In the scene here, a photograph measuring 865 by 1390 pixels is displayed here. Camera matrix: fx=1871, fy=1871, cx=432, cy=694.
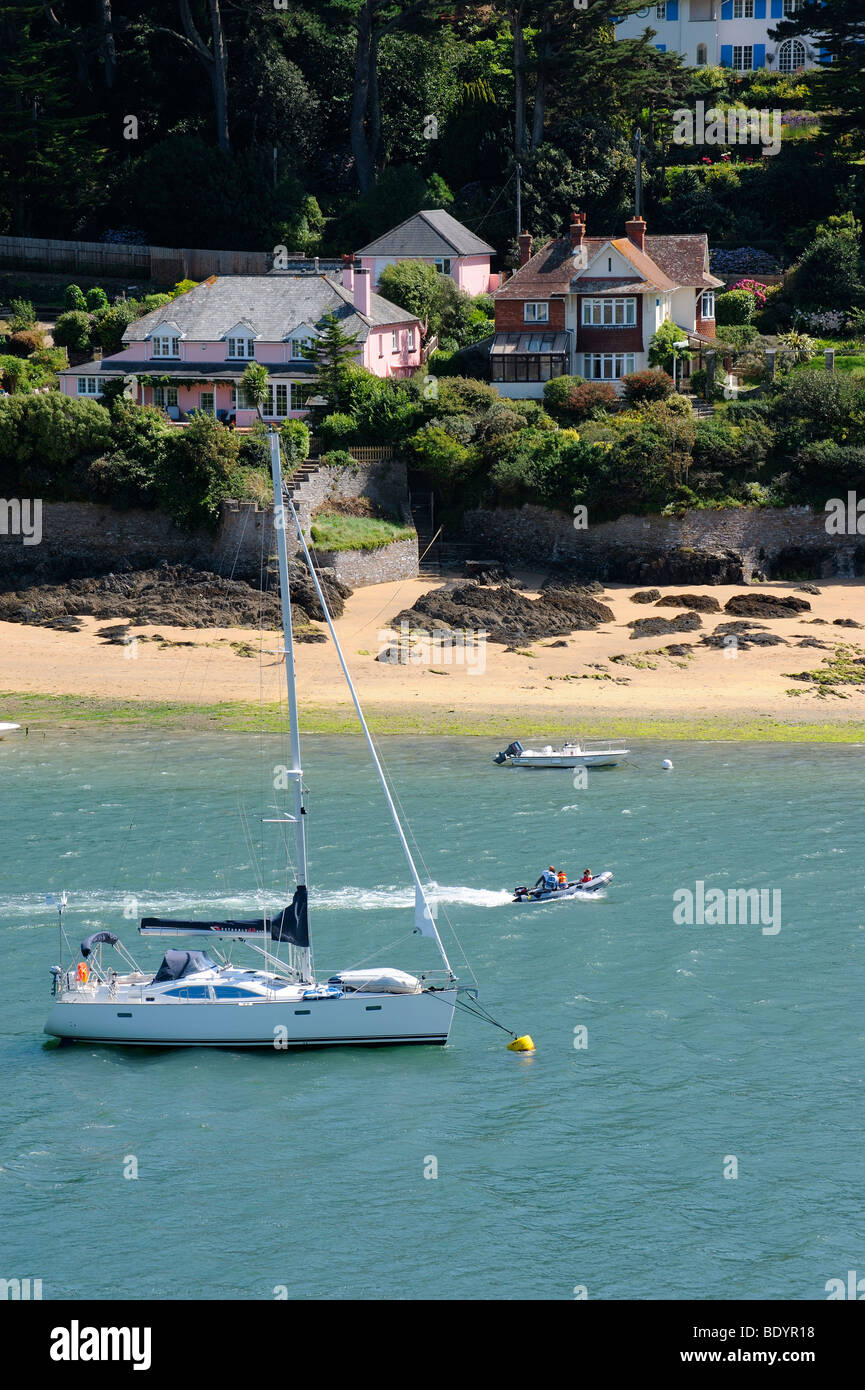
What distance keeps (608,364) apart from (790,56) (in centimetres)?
4275

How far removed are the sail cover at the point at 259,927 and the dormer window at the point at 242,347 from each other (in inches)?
1671

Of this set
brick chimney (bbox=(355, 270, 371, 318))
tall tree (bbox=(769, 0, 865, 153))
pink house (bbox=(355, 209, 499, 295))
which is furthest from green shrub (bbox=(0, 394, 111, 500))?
tall tree (bbox=(769, 0, 865, 153))

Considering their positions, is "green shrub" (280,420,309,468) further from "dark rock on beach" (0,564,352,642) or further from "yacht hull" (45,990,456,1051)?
"yacht hull" (45,990,456,1051)

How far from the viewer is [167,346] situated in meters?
75.9

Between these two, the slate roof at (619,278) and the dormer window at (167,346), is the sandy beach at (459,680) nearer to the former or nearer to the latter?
the dormer window at (167,346)

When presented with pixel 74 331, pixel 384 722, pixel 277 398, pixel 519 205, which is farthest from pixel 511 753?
pixel 519 205

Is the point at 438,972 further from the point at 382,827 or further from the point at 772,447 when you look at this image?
the point at 772,447

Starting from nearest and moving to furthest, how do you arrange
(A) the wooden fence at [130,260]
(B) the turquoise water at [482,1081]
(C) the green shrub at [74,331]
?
(B) the turquoise water at [482,1081], (C) the green shrub at [74,331], (A) the wooden fence at [130,260]

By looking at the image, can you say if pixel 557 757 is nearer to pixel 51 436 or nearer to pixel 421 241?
pixel 51 436

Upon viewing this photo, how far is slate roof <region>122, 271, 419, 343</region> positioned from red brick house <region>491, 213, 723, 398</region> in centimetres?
518

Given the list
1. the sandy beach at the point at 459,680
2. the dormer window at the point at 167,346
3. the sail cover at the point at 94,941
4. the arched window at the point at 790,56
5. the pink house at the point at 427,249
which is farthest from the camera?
the arched window at the point at 790,56

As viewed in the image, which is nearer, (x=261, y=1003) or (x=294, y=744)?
(x=261, y=1003)

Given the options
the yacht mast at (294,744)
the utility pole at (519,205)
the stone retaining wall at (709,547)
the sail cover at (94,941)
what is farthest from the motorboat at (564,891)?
the utility pole at (519,205)

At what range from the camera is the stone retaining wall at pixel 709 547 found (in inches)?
2729
